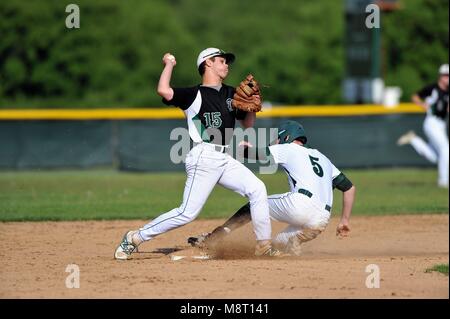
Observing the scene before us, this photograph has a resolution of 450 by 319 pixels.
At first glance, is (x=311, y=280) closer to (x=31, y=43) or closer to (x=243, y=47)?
(x=31, y=43)

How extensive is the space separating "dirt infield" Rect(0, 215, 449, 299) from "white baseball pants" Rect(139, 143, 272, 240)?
34cm

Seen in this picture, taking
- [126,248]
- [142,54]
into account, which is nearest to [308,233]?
[126,248]

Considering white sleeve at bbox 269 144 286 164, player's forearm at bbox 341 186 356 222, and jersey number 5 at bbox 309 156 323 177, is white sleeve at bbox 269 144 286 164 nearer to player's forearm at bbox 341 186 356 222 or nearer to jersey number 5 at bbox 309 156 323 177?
jersey number 5 at bbox 309 156 323 177

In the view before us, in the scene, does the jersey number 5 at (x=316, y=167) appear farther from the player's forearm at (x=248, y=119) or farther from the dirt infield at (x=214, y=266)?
the dirt infield at (x=214, y=266)

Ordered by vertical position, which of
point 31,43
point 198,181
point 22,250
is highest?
point 31,43

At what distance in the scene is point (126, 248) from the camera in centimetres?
830

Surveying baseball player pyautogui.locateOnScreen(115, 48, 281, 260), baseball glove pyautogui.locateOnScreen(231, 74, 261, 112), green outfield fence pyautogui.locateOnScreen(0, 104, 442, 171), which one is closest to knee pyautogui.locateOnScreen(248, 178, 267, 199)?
baseball player pyautogui.locateOnScreen(115, 48, 281, 260)

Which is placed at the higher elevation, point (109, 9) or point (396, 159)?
point (109, 9)

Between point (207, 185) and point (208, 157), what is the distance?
0.23 meters

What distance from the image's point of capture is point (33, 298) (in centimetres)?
656

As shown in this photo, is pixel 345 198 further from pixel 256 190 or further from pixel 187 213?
pixel 187 213

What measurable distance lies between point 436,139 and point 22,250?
27.6ft

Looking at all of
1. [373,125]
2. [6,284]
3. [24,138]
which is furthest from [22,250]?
[373,125]

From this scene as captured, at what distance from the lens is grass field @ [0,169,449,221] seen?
41.2 ft
